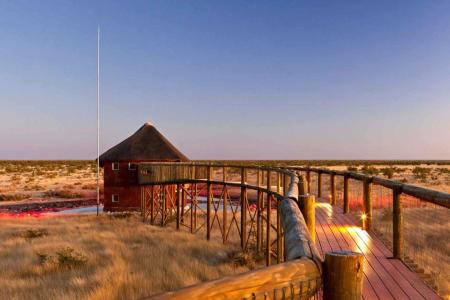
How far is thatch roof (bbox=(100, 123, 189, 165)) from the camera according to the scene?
2928 cm

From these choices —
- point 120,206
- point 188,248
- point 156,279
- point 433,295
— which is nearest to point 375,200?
point 188,248

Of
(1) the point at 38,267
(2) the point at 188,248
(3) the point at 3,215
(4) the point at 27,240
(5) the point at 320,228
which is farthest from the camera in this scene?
(3) the point at 3,215

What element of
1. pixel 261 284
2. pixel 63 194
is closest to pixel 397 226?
pixel 261 284

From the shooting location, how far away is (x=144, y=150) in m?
29.9

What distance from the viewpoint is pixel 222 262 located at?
14.6 metres

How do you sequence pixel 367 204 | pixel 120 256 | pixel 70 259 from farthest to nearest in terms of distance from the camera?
pixel 120 256 → pixel 70 259 → pixel 367 204

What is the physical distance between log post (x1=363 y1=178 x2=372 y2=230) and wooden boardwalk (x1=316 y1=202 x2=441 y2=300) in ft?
0.80

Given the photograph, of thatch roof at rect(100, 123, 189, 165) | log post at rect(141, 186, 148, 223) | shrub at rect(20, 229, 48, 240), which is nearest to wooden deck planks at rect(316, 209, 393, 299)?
shrub at rect(20, 229, 48, 240)

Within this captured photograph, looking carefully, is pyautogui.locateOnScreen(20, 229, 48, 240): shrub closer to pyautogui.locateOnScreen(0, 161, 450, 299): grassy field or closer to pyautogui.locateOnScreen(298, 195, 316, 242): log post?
A: pyautogui.locateOnScreen(0, 161, 450, 299): grassy field

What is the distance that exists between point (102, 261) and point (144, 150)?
15.7 metres

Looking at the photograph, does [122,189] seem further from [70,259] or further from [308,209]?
[308,209]

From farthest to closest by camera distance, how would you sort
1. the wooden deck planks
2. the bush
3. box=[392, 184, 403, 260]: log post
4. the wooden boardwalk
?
the bush
box=[392, 184, 403, 260]: log post
the wooden boardwalk
the wooden deck planks

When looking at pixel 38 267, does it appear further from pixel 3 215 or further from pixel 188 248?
pixel 3 215

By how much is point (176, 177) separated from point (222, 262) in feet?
31.5
